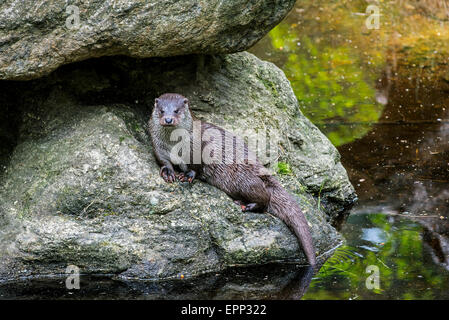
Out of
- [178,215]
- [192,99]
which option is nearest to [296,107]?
[192,99]

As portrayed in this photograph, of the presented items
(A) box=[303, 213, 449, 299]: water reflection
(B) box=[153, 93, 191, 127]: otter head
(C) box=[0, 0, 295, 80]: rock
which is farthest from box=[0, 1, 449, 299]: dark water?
(C) box=[0, 0, 295, 80]: rock

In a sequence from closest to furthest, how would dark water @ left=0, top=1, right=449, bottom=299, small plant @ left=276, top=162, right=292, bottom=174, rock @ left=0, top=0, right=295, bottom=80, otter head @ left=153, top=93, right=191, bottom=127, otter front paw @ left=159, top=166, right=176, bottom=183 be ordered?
rock @ left=0, top=0, right=295, bottom=80 → dark water @ left=0, top=1, right=449, bottom=299 → otter head @ left=153, top=93, right=191, bottom=127 → otter front paw @ left=159, top=166, right=176, bottom=183 → small plant @ left=276, top=162, right=292, bottom=174

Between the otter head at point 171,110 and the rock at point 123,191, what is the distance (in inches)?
12.0

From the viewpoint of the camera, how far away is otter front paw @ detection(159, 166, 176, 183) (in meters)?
4.34

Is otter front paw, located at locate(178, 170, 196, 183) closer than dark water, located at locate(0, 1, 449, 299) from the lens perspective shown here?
No

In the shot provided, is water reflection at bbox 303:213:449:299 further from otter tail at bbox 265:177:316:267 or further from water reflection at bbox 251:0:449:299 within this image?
otter tail at bbox 265:177:316:267

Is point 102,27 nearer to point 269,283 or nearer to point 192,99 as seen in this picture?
point 192,99

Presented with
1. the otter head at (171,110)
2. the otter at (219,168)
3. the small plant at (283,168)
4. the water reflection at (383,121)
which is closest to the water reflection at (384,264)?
the water reflection at (383,121)

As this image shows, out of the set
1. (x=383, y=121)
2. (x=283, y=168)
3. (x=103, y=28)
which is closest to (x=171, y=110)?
(x=103, y=28)

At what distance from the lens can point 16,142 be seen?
4.68 meters

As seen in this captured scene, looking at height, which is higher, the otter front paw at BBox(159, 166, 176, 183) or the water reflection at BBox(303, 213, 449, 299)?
the otter front paw at BBox(159, 166, 176, 183)

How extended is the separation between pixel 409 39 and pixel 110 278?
5880 millimetres

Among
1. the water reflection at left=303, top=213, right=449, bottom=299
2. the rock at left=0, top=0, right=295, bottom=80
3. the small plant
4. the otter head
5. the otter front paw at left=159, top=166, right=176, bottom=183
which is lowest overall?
the water reflection at left=303, top=213, right=449, bottom=299

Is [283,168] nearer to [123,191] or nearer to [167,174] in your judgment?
[167,174]
